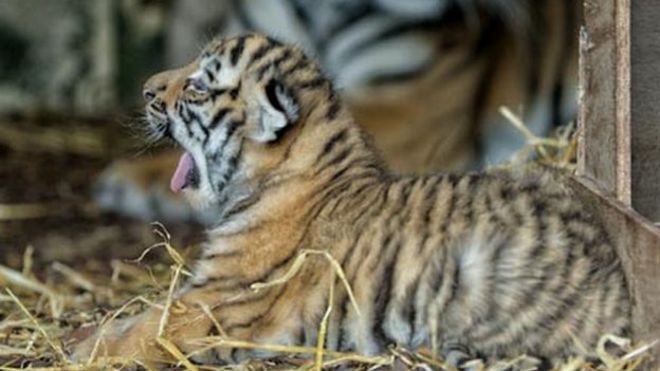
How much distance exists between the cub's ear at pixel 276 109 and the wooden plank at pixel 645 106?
0.45 metres

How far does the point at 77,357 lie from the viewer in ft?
7.65

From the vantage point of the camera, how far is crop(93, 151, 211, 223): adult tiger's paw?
4102 millimetres

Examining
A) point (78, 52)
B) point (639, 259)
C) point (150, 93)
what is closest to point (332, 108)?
point (150, 93)

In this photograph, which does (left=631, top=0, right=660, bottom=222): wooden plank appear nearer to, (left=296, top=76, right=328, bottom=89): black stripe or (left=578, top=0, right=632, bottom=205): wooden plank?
(left=578, top=0, right=632, bottom=205): wooden plank

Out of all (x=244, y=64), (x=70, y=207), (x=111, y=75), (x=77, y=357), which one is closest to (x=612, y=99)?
(x=244, y=64)

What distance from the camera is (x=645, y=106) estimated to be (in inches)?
86.4

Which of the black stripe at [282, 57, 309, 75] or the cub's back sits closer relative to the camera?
the cub's back

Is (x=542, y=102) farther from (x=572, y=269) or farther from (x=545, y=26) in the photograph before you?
(x=572, y=269)

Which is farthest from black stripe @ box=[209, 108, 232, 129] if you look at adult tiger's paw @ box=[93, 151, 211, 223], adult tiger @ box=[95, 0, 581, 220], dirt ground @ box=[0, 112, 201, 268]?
adult tiger's paw @ box=[93, 151, 211, 223]

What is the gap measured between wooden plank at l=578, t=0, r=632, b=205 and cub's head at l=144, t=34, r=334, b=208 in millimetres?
348

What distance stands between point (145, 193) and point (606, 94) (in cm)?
206

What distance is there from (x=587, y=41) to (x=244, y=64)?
45 centimetres

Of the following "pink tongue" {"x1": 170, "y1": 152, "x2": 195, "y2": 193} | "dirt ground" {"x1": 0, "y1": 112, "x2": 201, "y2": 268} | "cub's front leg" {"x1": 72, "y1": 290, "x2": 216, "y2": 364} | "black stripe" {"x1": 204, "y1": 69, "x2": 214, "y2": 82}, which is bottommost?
"dirt ground" {"x1": 0, "y1": 112, "x2": 201, "y2": 268}

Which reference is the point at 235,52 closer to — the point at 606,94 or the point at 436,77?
the point at 606,94
